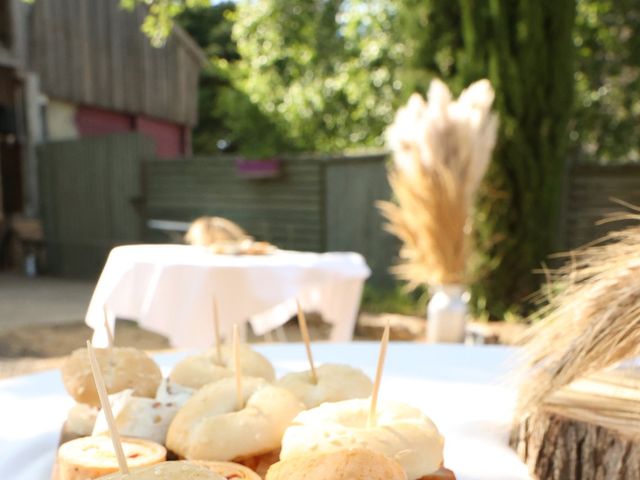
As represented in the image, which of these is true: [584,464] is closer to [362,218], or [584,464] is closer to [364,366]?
[364,366]

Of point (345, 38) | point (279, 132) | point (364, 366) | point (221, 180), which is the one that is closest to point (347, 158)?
point (221, 180)

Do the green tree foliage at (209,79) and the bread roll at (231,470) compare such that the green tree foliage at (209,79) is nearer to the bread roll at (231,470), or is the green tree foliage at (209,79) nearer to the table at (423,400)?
the table at (423,400)

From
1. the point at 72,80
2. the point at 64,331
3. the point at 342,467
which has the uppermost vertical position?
the point at 72,80

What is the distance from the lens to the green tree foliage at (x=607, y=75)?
655 centimetres

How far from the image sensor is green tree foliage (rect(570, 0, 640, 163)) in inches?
258

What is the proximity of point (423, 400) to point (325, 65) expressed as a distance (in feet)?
28.0

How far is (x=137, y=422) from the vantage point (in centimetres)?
85

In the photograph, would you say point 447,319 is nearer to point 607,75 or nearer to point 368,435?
point 368,435

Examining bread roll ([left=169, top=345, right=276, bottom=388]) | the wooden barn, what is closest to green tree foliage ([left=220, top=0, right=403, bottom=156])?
the wooden barn

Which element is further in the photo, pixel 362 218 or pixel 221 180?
pixel 221 180

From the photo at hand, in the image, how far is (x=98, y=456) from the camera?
0.74 m

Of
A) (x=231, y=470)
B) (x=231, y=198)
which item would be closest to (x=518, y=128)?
(x=231, y=198)

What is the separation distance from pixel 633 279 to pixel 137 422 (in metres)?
0.70

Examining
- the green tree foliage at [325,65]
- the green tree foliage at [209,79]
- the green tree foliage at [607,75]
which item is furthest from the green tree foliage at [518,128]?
the green tree foliage at [209,79]
